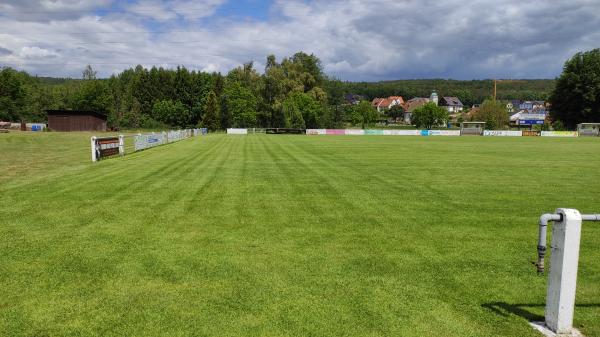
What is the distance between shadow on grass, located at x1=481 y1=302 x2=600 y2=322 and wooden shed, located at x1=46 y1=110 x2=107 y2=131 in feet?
258

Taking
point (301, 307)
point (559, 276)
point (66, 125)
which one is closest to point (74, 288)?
point (301, 307)

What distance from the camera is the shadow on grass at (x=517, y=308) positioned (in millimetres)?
4879

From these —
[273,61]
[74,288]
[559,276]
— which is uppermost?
[273,61]

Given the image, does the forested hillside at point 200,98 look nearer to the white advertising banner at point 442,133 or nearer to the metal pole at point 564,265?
the white advertising banner at point 442,133

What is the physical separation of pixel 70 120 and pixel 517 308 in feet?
264

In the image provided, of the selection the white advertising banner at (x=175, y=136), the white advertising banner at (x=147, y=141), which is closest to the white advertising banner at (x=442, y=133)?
the white advertising banner at (x=175, y=136)

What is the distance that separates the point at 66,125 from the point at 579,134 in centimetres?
9627

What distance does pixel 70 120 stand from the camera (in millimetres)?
73062

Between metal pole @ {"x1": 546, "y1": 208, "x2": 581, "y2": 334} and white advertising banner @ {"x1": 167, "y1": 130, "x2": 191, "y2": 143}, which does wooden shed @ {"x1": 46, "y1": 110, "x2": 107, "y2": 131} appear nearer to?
white advertising banner @ {"x1": 167, "y1": 130, "x2": 191, "y2": 143}

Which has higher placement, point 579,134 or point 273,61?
point 273,61

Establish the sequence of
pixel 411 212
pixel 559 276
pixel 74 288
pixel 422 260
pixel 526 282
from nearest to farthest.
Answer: pixel 559 276, pixel 74 288, pixel 526 282, pixel 422 260, pixel 411 212

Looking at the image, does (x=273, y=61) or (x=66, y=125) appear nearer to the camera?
A: (x=66, y=125)

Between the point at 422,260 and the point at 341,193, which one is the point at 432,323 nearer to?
the point at 422,260

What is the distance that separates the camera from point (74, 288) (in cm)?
555
